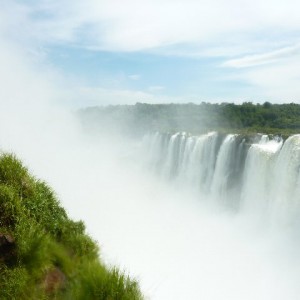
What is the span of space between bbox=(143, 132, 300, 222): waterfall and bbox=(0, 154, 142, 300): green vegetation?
18.9 m

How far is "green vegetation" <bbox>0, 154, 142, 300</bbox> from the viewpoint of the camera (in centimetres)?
398

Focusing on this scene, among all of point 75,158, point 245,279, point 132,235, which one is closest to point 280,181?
point 245,279

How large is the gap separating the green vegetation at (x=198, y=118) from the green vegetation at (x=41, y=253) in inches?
1176

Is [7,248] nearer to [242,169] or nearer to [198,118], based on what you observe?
[242,169]

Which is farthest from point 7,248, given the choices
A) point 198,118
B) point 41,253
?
point 198,118

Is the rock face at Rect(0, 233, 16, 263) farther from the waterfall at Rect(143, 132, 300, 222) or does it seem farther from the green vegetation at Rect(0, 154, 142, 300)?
the waterfall at Rect(143, 132, 300, 222)

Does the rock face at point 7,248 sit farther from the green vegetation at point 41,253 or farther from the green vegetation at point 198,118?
the green vegetation at point 198,118

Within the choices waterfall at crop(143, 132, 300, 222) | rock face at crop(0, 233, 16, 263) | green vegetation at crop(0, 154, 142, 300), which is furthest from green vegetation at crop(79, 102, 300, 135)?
rock face at crop(0, 233, 16, 263)

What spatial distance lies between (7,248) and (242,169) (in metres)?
24.5

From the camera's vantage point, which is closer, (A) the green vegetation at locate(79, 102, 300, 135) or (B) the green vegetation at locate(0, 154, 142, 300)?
(B) the green vegetation at locate(0, 154, 142, 300)

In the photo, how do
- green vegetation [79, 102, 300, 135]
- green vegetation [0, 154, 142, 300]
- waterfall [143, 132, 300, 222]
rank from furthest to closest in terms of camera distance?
green vegetation [79, 102, 300, 135]
waterfall [143, 132, 300, 222]
green vegetation [0, 154, 142, 300]

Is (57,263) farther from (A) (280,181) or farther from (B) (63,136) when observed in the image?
(B) (63,136)

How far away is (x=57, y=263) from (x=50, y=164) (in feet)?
143

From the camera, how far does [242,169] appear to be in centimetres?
2766
